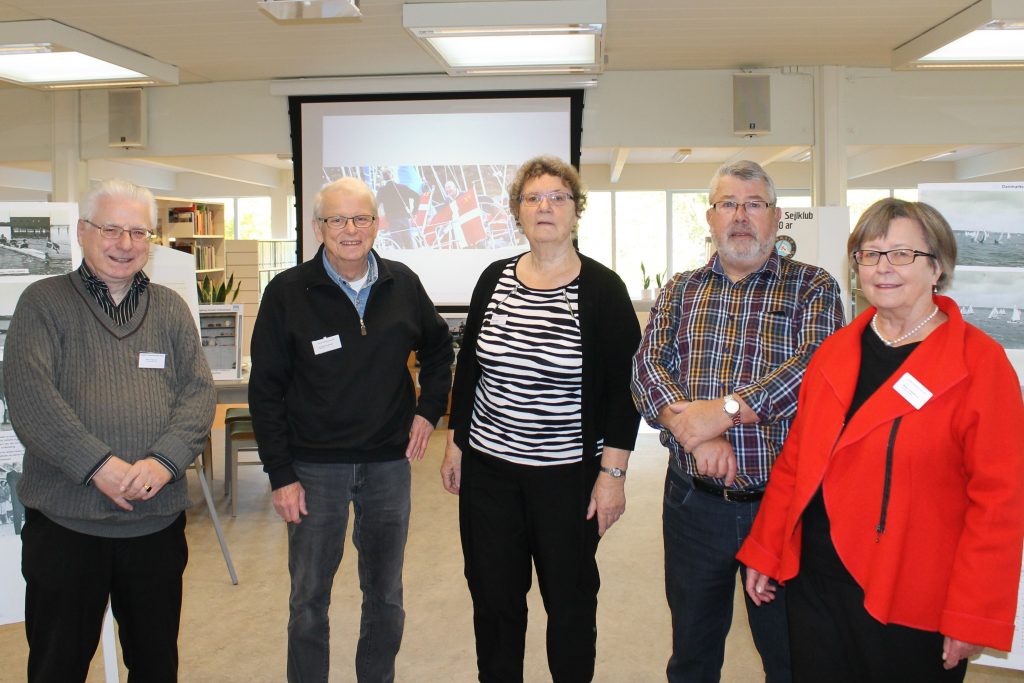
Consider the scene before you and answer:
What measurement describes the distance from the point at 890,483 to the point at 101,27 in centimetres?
544

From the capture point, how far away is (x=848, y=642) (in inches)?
63.1

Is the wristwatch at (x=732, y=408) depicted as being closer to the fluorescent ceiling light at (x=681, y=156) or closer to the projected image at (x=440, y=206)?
the projected image at (x=440, y=206)

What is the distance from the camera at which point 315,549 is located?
227 centimetres

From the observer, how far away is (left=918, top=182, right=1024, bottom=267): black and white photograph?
8.85ft

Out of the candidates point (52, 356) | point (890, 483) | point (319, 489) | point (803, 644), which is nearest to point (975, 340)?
point (890, 483)

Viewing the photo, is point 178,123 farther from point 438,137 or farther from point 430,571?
point 430,571

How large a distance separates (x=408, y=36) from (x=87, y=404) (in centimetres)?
407

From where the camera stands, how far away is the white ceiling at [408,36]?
4.71 meters

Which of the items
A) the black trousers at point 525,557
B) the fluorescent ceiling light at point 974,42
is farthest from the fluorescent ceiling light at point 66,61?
the fluorescent ceiling light at point 974,42

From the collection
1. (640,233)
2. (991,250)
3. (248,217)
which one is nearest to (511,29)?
(991,250)

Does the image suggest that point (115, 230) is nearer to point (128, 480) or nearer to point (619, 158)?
point (128, 480)

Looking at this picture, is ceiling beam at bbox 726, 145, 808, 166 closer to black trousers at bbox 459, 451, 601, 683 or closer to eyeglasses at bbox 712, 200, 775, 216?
eyeglasses at bbox 712, 200, 775, 216

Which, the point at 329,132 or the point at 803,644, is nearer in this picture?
the point at 803,644

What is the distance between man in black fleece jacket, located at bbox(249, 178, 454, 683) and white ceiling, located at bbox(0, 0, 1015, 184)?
2932 millimetres
